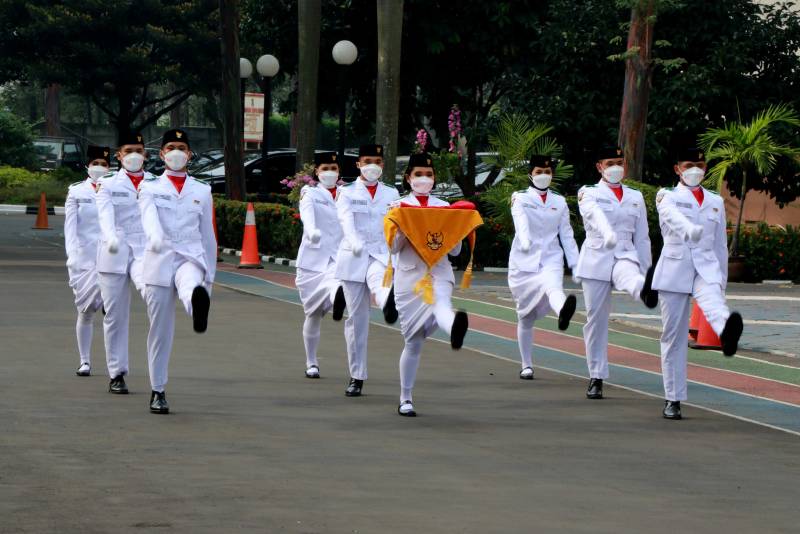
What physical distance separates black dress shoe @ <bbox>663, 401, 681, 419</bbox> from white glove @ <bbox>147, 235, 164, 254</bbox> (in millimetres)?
3946

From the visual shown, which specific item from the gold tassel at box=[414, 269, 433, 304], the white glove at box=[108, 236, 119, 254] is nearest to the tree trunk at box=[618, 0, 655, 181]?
the gold tassel at box=[414, 269, 433, 304]

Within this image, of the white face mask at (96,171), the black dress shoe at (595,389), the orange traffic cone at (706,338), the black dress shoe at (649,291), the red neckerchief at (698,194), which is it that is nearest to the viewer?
the red neckerchief at (698,194)

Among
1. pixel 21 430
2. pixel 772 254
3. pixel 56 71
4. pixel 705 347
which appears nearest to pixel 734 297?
pixel 772 254

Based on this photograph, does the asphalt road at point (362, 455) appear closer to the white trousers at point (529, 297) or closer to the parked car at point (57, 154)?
the white trousers at point (529, 297)

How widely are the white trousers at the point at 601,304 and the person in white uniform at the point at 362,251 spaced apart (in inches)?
Answer: 69.6

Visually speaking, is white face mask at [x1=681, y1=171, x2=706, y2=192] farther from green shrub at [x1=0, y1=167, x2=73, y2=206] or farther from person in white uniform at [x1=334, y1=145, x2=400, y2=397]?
green shrub at [x1=0, y1=167, x2=73, y2=206]

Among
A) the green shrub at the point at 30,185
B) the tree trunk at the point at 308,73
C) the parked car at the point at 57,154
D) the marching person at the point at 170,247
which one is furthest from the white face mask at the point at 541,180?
the parked car at the point at 57,154

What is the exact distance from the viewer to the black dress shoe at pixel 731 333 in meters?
12.0

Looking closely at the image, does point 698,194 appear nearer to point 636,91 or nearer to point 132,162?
point 132,162

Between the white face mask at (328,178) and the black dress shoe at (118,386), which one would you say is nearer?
the black dress shoe at (118,386)

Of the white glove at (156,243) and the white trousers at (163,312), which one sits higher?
the white glove at (156,243)

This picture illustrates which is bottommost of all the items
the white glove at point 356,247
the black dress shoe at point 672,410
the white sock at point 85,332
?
the black dress shoe at point 672,410

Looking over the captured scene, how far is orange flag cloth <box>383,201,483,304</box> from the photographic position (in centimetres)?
1210

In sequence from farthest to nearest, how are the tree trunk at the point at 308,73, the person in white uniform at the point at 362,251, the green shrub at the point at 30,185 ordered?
the green shrub at the point at 30,185 → the tree trunk at the point at 308,73 → the person in white uniform at the point at 362,251
